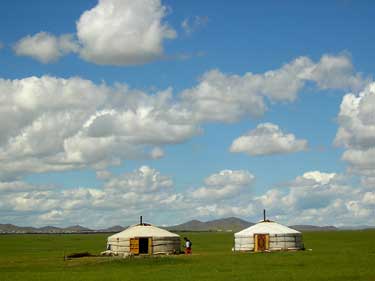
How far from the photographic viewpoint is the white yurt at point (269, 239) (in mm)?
58969

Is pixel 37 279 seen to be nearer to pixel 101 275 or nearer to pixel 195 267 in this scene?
pixel 101 275

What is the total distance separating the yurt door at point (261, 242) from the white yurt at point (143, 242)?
6.88m

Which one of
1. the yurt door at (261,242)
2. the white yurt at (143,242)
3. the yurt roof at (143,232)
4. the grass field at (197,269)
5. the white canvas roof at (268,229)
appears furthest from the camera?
the white canvas roof at (268,229)

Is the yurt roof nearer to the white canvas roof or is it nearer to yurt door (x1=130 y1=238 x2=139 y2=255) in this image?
yurt door (x1=130 y1=238 x2=139 y2=255)

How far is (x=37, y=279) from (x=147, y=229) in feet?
73.6

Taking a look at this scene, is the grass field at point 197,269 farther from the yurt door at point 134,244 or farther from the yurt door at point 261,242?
the yurt door at point 261,242

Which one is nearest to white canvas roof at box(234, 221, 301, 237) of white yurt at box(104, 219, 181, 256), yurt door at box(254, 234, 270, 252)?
yurt door at box(254, 234, 270, 252)

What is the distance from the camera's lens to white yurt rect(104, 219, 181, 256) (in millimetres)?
56656

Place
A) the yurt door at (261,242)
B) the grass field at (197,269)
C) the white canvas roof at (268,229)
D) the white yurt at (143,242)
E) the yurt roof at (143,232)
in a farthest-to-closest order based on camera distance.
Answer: the white canvas roof at (268,229) → the yurt door at (261,242) → the yurt roof at (143,232) → the white yurt at (143,242) → the grass field at (197,269)

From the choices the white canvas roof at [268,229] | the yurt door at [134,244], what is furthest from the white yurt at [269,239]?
the yurt door at [134,244]

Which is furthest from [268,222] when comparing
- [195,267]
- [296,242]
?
Result: [195,267]

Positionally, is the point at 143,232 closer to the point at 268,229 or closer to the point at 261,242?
the point at 261,242

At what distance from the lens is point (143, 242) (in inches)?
2254

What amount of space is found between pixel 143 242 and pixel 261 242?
998cm
